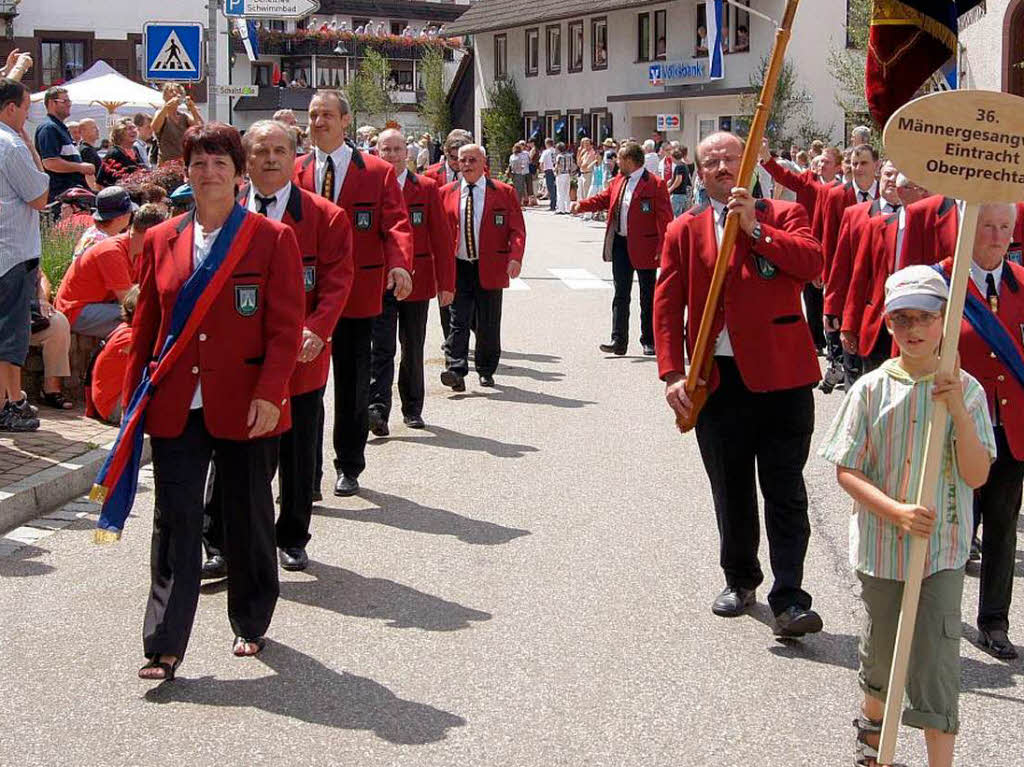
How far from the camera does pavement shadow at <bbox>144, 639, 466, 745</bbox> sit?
17.4ft

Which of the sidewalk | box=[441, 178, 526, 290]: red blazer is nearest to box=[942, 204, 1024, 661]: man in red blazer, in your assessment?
the sidewalk

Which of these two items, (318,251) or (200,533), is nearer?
(200,533)

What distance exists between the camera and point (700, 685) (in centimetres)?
570

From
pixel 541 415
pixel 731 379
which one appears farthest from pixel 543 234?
pixel 731 379

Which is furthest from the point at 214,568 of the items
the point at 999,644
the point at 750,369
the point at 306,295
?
the point at 999,644

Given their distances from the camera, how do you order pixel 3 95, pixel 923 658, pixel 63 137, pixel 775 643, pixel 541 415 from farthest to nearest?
1. pixel 63 137
2. pixel 541 415
3. pixel 3 95
4. pixel 775 643
5. pixel 923 658

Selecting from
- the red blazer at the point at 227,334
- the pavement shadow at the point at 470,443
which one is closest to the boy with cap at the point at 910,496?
the red blazer at the point at 227,334

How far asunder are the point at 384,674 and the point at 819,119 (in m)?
41.1

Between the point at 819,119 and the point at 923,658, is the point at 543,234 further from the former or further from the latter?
the point at 923,658

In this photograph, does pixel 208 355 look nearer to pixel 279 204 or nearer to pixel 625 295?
pixel 279 204

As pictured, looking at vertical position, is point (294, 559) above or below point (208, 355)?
below

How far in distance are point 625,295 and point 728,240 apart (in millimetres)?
9138

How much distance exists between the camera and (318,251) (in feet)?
23.9

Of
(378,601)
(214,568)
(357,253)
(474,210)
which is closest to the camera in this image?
(378,601)
